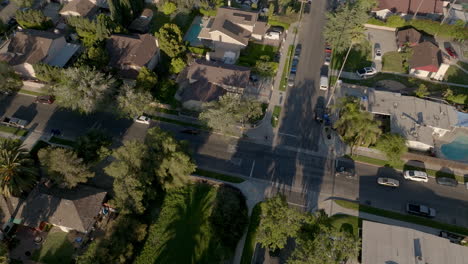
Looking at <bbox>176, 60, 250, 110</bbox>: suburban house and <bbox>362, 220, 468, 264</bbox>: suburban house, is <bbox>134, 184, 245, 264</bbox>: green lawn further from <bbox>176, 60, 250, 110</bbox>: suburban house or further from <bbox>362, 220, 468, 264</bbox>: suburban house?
<bbox>362, 220, 468, 264</bbox>: suburban house

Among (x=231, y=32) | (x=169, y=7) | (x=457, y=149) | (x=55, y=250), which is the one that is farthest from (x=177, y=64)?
(x=457, y=149)

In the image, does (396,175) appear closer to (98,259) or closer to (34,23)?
(98,259)

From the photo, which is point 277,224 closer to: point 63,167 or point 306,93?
point 63,167

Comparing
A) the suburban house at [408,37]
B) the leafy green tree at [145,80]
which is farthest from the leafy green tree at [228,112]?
the suburban house at [408,37]

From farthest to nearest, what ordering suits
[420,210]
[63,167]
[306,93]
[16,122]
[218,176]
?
[306,93] < [16,122] < [218,176] < [420,210] < [63,167]

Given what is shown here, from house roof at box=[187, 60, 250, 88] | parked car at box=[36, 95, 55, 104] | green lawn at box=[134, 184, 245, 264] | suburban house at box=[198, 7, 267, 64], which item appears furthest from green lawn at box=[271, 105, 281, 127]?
parked car at box=[36, 95, 55, 104]

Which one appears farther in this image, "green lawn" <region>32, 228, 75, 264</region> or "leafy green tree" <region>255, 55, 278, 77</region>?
"leafy green tree" <region>255, 55, 278, 77</region>

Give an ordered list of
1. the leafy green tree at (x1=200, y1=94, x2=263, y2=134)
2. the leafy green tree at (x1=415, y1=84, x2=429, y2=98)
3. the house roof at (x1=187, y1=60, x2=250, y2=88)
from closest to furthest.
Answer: the leafy green tree at (x1=200, y1=94, x2=263, y2=134) → the leafy green tree at (x1=415, y1=84, x2=429, y2=98) → the house roof at (x1=187, y1=60, x2=250, y2=88)

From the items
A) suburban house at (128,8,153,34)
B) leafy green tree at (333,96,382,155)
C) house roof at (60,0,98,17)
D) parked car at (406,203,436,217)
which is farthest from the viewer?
house roof at (60,0,98,17)

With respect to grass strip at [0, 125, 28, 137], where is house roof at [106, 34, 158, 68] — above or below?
above
